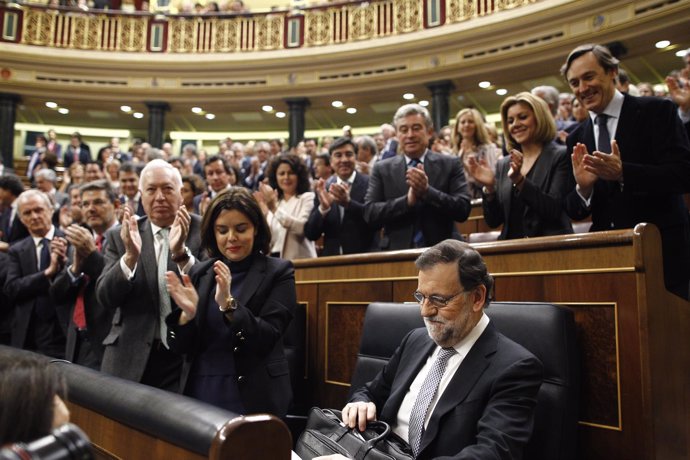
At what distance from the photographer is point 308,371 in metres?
2.31

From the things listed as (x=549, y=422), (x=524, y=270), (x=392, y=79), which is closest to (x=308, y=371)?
(x=524, y=270)

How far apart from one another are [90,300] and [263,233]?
85cm

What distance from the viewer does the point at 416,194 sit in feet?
7.52

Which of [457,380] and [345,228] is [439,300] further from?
[345,228]

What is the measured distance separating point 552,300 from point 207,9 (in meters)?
10.0

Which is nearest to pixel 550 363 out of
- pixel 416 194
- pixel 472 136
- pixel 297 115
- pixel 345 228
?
pixel 416 194

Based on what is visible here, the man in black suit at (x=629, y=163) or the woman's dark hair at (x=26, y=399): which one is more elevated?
the man in black suit at (x=629, y=163)

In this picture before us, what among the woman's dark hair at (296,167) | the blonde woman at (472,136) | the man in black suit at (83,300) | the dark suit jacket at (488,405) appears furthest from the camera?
the blonde woman at (472,136)

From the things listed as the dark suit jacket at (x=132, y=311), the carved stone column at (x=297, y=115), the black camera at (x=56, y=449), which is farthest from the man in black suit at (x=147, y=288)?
the carved stone column at (x=297, y=115)

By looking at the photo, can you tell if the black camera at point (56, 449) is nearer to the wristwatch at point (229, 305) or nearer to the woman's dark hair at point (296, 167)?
the wristwatch at point (229, 305)

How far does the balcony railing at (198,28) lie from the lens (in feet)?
29.5

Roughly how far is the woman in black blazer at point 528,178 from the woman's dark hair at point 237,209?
2.55 ft

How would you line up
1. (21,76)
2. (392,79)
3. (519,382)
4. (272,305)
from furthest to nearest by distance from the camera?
(21,76), (392,79), (272,305), (519,382)

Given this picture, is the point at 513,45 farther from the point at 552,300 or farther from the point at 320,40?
the point at 552,300
